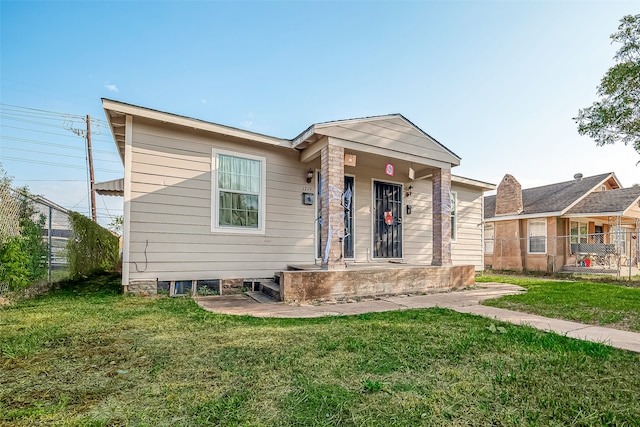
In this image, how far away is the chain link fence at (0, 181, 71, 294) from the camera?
174 inches

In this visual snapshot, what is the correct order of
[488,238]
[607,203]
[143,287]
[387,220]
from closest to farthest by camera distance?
1. [143,287]
2. [387,220]
3. [607,203]
4. [488,238]

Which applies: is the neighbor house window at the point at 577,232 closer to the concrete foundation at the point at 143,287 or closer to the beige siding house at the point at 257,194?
the beige siding house at the point at 257,194

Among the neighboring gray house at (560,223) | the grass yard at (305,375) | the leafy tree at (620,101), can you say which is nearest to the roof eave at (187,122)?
the grass yard at (305,375)

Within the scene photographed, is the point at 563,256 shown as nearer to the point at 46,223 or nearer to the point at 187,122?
the point at 187,122

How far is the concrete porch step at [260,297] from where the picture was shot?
5.10 metres

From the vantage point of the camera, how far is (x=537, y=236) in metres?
13.8

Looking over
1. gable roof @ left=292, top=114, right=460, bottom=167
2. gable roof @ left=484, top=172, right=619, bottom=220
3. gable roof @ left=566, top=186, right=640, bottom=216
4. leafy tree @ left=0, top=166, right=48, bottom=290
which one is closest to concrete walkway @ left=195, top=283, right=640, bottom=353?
leafy tree @ left=0, top=166, right=48, bottom=290

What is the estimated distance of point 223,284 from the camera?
5.85m

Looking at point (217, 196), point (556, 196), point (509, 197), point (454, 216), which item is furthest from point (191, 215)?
point (556, 196)

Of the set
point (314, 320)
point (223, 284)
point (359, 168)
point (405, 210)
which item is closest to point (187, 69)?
point (359, 168)

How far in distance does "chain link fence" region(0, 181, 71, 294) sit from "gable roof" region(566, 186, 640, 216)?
58.7ft

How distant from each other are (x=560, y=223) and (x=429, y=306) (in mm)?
12690

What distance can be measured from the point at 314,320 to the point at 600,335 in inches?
125

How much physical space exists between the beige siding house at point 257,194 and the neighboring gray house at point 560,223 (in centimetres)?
908
